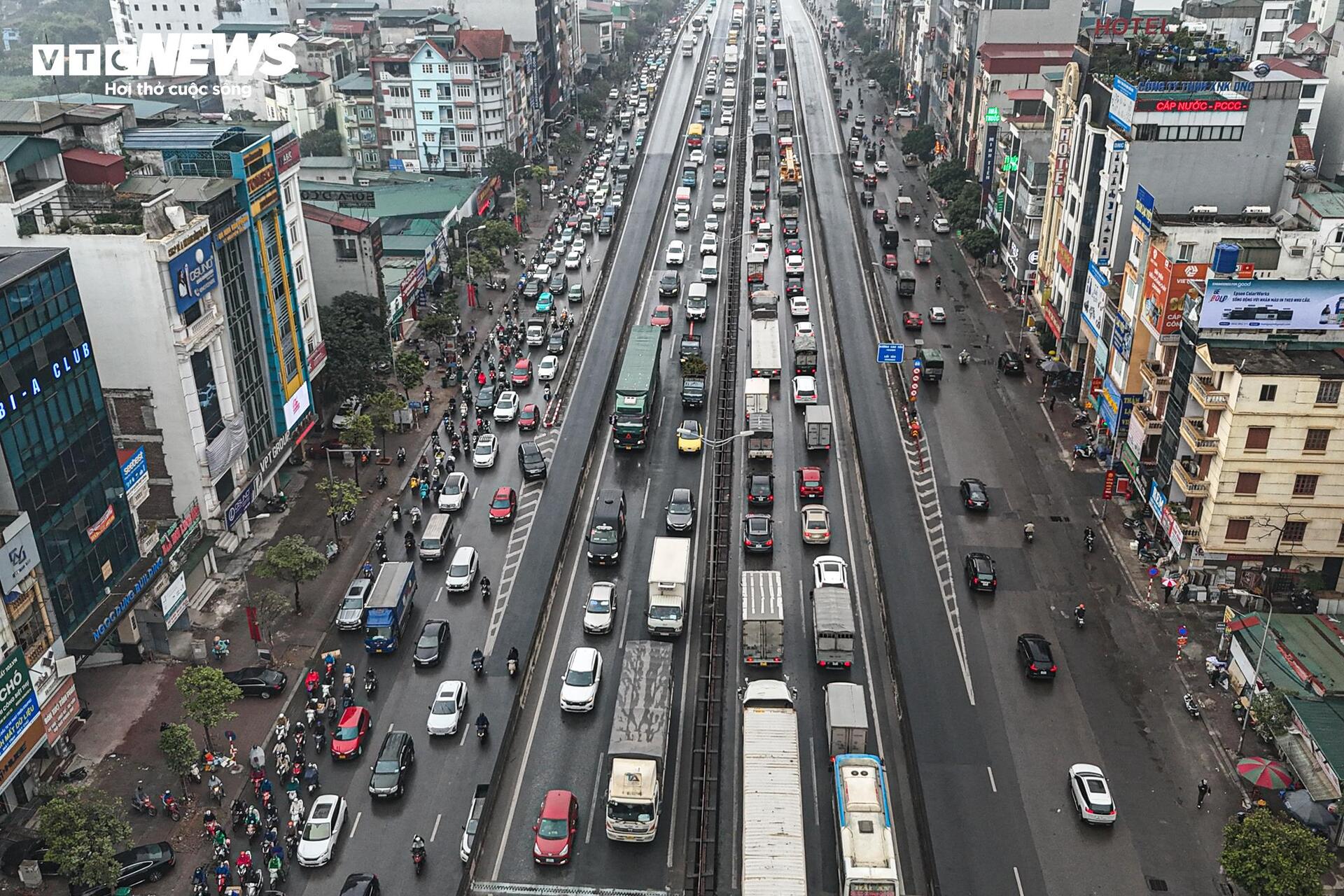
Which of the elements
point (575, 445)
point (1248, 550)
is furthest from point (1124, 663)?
point (575, 445)

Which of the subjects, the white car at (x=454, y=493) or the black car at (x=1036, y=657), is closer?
the black car at (x=1036, y=657)

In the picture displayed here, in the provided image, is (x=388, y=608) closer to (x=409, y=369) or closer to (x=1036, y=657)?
(x=409, y=369)

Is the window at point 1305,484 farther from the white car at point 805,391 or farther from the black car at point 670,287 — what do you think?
the black car at point 670,287

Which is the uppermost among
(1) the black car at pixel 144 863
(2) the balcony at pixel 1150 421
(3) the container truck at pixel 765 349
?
(2) the balcony at pixel 1150 421

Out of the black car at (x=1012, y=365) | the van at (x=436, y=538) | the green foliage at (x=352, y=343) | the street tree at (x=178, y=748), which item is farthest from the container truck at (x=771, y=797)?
the black car at (x=1012, y=365)

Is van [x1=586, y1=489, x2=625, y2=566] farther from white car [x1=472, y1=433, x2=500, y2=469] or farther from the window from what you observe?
the window

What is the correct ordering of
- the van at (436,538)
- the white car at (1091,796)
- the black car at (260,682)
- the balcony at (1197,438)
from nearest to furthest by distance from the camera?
the white car at (1091,796) → the black car at (260,682) → the balcony at (1197,438) → the van at (436,538)

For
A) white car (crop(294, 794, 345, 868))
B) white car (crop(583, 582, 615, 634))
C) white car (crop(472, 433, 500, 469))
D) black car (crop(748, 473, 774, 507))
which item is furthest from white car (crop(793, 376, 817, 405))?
white car (crop(294, 794, 345, 868))

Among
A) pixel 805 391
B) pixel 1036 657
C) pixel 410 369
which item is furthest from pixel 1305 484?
pixel 410 369
